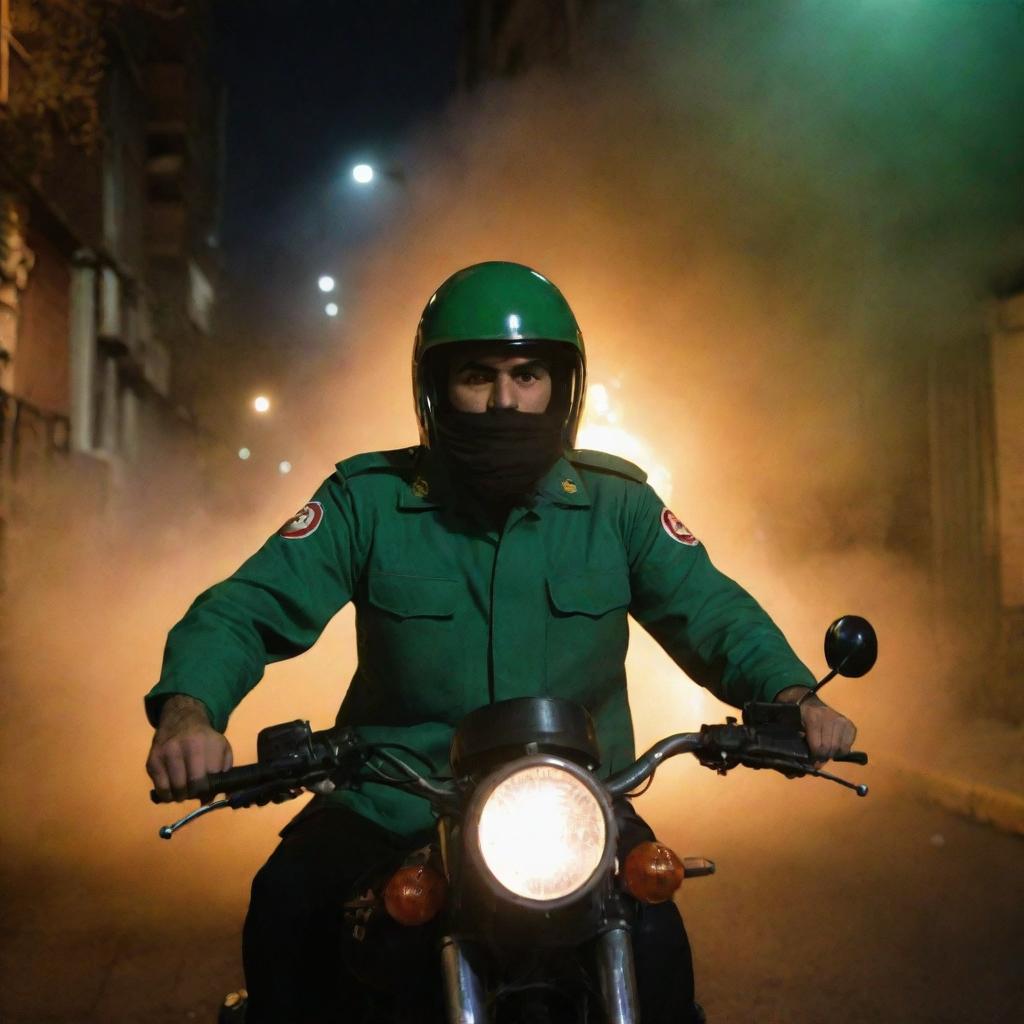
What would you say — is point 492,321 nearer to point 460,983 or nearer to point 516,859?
point 516,859

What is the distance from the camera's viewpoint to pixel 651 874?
1678 millimetres

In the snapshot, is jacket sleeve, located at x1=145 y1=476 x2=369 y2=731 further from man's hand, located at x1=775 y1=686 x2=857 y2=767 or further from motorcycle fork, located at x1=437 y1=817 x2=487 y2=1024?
man's hand, located at x1=775 y1=686 x2=857 y2=767

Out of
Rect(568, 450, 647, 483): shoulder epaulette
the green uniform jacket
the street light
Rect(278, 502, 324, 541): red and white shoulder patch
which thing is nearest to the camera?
the green uniform jacket

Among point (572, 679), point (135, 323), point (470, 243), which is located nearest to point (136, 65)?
point (135, 323)

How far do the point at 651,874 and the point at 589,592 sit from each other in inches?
35.8

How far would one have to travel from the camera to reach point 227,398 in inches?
1195

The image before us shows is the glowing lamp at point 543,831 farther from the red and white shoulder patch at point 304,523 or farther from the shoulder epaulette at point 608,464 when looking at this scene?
the shoulder epaulette at point 608,464

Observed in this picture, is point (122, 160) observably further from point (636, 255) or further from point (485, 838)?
point (485, 838)

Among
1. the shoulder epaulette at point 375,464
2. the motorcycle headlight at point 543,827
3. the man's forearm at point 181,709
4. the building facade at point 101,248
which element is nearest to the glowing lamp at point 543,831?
the motorcycle headlight at point 543,827

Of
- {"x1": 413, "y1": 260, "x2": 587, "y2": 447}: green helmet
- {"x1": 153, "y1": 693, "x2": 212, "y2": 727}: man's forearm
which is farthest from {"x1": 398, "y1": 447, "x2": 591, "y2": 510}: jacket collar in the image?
{"x1": 153, "y1": 693, "x2": 212, "y2": 727}: man's forearm

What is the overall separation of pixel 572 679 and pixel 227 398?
29.3 m

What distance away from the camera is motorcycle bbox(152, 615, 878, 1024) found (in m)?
1.57

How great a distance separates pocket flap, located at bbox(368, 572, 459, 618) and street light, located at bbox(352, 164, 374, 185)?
13868mm

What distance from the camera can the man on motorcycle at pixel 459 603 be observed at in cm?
212
